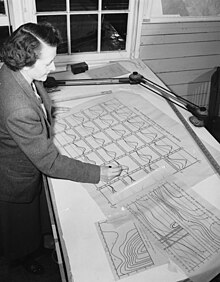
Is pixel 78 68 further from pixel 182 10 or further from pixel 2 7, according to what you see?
pixel 182 10

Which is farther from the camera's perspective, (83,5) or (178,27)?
(178,27)

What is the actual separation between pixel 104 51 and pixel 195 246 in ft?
5.10

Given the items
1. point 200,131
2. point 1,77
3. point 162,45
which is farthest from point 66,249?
point 162,45

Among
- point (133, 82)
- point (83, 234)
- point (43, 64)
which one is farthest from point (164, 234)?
point (133, 82)

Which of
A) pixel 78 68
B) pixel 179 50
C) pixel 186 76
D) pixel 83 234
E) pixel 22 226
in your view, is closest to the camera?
pixel 83 234

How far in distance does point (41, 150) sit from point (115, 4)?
1.31m

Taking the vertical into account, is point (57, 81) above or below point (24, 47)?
below

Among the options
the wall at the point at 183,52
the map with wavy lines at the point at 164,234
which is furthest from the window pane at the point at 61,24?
the map with wavy lines at the point at 164,234

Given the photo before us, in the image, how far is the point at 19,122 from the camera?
1089 mm

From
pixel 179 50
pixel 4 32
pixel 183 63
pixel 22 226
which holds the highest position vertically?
pixel 4 32

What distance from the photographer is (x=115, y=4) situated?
2.07 metres

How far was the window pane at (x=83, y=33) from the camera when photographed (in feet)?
6.98

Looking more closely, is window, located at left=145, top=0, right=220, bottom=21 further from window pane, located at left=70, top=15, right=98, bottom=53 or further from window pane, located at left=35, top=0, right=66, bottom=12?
window pane, located at left=35, top=0, right=66, bottom=12

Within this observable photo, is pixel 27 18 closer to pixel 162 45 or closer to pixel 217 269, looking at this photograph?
pixel 162 45
